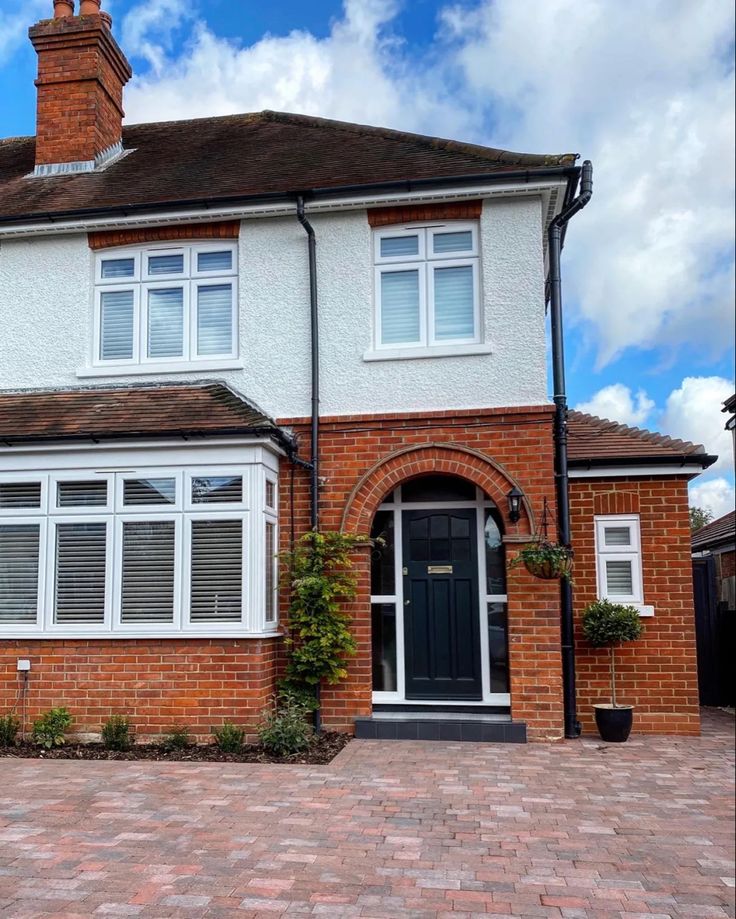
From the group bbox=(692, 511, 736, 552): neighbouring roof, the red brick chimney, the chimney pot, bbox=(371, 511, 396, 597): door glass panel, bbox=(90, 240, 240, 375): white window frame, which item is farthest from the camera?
bbox=(692, 511, 736, 552): neighbouring roof

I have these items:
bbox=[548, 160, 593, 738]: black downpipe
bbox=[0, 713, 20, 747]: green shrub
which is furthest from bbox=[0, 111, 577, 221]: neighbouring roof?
bbox=[0, 713, 20, 747]: green shrub

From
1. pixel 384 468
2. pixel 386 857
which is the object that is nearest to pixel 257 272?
pixel 384 468

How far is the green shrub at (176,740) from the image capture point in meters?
7.99

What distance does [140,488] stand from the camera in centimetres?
875

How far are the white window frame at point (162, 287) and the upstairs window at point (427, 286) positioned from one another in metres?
1.71

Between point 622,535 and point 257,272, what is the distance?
4982 millimetres

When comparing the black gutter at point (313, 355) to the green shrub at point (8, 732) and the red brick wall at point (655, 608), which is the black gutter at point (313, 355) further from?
the green shrub at point (8, 732)

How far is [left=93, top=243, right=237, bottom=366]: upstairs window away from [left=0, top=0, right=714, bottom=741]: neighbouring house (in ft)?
0.09

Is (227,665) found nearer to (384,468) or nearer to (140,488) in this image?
(140,488)

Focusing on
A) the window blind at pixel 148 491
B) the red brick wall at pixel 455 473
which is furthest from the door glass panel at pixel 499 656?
the window blind at pixel 148 491

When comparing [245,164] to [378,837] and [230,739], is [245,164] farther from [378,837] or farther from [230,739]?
[378,837]

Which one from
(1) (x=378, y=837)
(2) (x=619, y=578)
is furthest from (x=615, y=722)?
(1) (x=378, y=837)

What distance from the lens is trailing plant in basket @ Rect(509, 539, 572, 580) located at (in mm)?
8258

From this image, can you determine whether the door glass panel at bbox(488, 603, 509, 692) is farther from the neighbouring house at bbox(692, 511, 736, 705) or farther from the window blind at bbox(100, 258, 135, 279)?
the window blind at bbox(100, 258, 135, 279)
